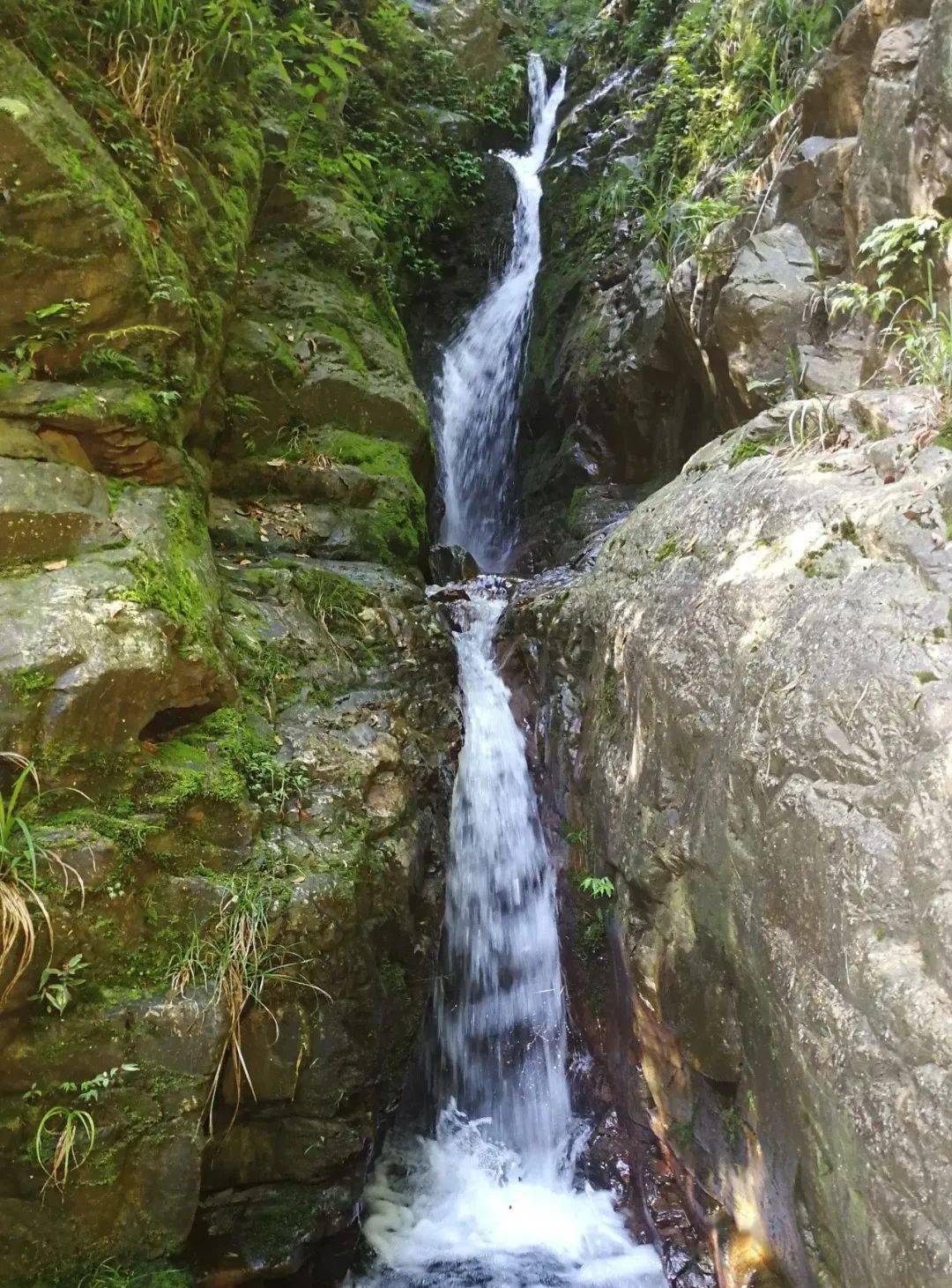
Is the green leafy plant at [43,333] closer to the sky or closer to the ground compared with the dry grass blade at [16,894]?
closer to the sky

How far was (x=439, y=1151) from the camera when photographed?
4.69m

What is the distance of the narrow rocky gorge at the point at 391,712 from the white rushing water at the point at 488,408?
253 cm

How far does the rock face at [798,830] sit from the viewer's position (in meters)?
2.39

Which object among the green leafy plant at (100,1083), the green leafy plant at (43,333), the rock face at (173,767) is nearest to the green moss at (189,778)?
the rock face at (173,767)

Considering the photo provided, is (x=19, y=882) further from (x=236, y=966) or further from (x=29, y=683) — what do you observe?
(x=236, y=966)

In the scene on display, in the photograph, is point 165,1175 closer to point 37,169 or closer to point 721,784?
point 721,784

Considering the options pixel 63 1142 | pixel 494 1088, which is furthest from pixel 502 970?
pixel 63 1142

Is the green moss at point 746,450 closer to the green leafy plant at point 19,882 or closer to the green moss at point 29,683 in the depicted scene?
the green moss at point 29,683

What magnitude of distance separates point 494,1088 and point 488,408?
8.19m

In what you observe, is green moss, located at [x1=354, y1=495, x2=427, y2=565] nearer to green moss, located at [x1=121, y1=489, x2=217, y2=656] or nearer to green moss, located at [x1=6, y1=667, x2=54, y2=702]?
green moss, located at [x1=121, y1=489, x2=217, y2=656]

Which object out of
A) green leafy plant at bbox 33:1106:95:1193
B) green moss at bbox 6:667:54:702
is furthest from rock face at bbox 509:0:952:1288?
green moss at bbox 6:667:54:702

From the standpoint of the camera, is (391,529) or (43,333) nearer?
(43,333)

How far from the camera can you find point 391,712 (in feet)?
17.0

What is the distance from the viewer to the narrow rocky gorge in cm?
286
